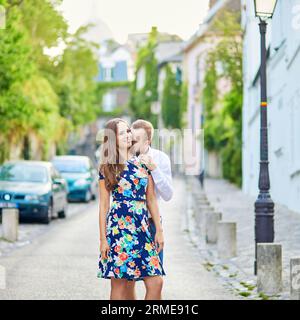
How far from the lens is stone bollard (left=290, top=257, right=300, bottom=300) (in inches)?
329

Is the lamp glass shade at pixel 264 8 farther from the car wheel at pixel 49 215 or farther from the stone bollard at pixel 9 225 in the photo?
the car wheel at pixel 49 215

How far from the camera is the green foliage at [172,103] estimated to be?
70.4 meters

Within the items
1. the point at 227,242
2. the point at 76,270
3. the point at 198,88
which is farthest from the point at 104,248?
the point at 198,88

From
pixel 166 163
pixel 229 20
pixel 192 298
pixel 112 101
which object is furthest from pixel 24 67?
pixel 112 101

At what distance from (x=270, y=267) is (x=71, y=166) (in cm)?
2198

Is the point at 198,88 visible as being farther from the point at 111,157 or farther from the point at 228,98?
the point at 111,157

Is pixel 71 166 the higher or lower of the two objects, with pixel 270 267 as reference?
higher

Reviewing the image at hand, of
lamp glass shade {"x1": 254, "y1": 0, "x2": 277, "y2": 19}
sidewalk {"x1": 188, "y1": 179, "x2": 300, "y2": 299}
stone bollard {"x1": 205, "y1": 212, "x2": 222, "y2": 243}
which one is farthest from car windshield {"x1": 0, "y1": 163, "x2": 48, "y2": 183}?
lamp glass shade {"x1": 254, "y1": 0, "x2": 277, "y2": 19}

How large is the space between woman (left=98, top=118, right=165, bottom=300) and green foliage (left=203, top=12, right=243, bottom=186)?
26922mm

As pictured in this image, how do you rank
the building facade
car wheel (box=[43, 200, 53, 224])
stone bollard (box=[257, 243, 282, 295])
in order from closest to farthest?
stone bollard (box=[257, 243, 282, 295]) < car wheel (box=[43, 200, 53, 224]) < the building facade

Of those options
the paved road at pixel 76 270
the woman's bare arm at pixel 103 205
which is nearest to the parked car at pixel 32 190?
the paved road at pixel 76 270

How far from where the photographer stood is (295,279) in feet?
27.5

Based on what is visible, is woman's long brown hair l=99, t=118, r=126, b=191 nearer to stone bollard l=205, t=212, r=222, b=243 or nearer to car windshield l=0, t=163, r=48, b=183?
stone bollard l=205, t=212, r=222, b=243
